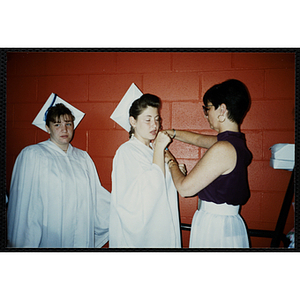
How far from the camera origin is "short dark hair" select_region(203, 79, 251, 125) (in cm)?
131

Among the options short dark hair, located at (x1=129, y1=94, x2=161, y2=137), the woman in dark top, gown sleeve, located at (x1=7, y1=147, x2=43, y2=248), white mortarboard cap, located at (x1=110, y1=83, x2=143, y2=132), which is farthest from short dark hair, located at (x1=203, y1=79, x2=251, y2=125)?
gown sleeve, located at (x1=7, y1=147, x2=43, y2=248)

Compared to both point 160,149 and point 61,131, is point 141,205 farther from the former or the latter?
point 61,131

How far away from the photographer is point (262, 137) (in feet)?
4.81

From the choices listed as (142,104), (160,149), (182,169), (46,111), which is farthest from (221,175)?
(46,111)

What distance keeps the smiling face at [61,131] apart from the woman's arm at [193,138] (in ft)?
2.26

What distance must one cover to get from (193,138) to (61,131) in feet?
2.98

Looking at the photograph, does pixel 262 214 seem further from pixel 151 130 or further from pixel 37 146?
pixel 37 146

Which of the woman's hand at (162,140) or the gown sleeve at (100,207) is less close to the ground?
the woman's hand at (162,140)

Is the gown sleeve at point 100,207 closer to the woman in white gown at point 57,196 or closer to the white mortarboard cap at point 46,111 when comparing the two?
the woman in white gown at point 57,196

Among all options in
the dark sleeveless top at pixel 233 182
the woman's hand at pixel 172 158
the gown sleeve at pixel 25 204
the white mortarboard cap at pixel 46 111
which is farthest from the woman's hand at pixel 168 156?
the gown sleeve at pixel 25 204

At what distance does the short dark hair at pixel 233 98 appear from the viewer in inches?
51.7

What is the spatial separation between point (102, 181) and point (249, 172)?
3.33 ft

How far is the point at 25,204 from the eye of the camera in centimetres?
149

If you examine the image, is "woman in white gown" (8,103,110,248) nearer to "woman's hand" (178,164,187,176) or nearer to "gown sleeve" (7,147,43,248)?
"gown sleeve" (7,147,43,248)
